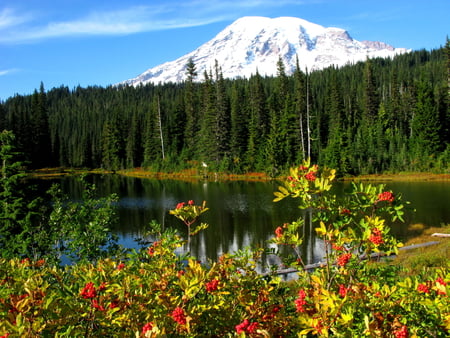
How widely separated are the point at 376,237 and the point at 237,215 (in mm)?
21002

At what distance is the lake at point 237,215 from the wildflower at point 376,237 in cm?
906

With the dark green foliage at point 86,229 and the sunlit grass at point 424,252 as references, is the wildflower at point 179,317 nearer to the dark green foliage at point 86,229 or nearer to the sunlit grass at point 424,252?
the sunlit grass at point 424,252

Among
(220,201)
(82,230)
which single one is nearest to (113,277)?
(82,230)

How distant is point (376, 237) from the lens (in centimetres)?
250

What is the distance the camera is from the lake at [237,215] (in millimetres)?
17031

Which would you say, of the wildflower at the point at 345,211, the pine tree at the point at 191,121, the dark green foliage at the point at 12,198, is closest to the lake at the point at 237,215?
the dark green foliage at the point at 12,198

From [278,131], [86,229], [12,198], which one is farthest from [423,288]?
[278,131]

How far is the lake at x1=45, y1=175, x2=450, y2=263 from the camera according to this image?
55.9 ft

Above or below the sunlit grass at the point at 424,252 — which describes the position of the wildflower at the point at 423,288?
above

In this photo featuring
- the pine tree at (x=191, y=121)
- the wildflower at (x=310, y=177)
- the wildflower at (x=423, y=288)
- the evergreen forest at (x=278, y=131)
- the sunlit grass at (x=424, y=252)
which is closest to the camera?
the wildflower at (x=423, y=288)

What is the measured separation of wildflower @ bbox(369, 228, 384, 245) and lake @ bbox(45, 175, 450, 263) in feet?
29.7

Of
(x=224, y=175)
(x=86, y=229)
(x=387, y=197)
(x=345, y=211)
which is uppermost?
(x=387, y=197)

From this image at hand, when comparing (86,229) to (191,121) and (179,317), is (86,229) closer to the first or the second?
(179,317)

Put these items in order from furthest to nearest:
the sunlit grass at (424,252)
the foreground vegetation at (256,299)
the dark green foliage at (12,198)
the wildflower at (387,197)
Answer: the dark green foliage at (12,198) → the sunlit grass at (424,252) → the wildflower at (387,197) → the foreground vegetation at (256,299)
